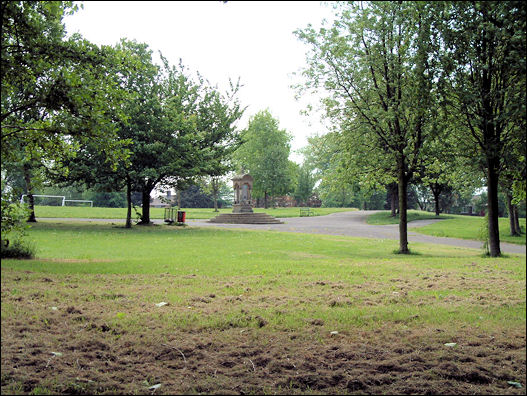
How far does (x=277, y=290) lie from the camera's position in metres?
6.27

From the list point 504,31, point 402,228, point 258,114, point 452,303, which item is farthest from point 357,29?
point 258,114

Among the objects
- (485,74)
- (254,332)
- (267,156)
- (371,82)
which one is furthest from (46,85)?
(267,156)

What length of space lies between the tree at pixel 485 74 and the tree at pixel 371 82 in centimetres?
313

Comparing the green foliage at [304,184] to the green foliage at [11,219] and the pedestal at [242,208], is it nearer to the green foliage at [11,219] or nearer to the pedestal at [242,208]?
the pedestal at [242,208]

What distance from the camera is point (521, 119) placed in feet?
12.4

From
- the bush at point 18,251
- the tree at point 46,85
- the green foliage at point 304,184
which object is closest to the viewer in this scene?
the tree at point 46,85

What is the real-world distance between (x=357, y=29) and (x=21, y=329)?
11.8 meters

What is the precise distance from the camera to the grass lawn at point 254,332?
10.7 feet

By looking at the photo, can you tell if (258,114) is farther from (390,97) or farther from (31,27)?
(31,27)

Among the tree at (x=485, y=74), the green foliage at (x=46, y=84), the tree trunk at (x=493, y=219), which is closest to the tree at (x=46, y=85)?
the green foliage at (x=46, y=84)

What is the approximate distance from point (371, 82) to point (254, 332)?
36.0 ft

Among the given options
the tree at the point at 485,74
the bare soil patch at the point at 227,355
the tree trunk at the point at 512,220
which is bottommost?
the bare soil patch at the point at 227,355

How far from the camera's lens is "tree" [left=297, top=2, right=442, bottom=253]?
38.4ft

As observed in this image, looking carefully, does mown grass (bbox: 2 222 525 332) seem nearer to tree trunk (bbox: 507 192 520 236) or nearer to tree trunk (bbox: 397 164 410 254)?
tree trunk (bbox: 507 192 520 236)
